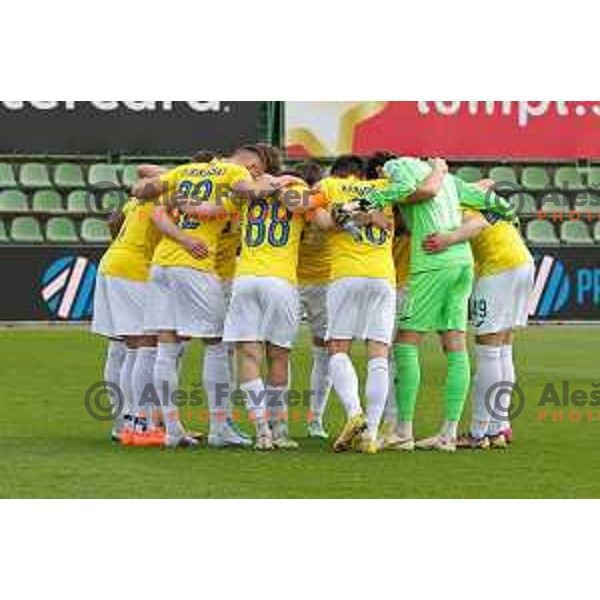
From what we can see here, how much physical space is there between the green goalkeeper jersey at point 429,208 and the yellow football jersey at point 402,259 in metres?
0.43

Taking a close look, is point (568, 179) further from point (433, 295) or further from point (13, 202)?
point (433, 295)

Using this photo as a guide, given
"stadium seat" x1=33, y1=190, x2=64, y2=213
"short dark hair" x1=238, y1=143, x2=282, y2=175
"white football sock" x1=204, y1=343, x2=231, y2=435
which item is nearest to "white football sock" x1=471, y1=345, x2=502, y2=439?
"white football sock" x1=204, y1=343, x2=231, y2=435

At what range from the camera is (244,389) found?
11.7 metres

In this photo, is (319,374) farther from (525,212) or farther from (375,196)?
(525,212)

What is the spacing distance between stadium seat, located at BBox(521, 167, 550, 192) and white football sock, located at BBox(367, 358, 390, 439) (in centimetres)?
1802

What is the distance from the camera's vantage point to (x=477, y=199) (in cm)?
1204

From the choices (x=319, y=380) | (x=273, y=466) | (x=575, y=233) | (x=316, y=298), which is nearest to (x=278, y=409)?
(x=319, y=380)

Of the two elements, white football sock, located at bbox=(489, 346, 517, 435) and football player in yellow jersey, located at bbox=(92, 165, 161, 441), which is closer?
football player in yellow jersey, located at bbox=(92, 165, 161, 441)

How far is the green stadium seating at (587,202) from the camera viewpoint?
29031 millimetres

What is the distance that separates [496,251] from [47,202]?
16565 millimetres

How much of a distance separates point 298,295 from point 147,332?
1054 millimetres

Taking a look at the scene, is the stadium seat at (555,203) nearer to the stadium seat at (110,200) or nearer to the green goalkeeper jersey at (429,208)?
the stadium seat at (110,200)

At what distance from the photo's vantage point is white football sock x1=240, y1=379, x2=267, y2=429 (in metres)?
11.6

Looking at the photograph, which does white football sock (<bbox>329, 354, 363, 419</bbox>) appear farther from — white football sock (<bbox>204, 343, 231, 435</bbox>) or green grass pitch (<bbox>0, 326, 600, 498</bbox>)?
white football sock (<bbox>204, 343, 231, 435</bbox>)
